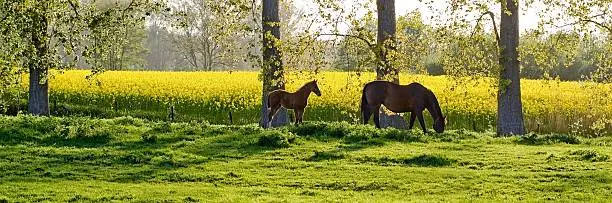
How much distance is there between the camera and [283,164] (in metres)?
15.5

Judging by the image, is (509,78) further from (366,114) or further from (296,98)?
(296,98)

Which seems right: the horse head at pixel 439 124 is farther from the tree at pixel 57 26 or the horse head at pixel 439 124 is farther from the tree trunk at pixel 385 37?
the tree at pixel 57 26

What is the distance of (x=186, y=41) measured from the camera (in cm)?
7869

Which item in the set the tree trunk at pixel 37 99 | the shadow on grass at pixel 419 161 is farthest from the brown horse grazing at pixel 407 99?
the tree trunk at pixel 37 99

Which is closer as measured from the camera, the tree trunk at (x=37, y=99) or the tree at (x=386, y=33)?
the tree at (x=386, y=33)

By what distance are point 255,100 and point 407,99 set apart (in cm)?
1474

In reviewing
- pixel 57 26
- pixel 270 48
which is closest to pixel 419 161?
pixel 270 48

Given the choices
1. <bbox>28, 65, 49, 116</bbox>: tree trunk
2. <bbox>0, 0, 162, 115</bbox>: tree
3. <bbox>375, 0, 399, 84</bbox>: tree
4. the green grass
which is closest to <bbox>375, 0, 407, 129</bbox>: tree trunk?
<bbox>375, 0, 399, 84</bbox>: tree

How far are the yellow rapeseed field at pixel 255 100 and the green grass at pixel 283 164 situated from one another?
8.48 m

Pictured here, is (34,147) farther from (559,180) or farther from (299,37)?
(559,180)

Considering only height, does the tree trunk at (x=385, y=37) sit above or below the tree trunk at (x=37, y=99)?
above

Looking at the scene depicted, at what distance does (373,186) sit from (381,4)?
1089 cm

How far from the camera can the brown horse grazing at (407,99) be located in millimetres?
20438

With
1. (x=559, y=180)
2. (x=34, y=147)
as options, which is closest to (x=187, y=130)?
(x=34, y=147)
